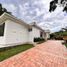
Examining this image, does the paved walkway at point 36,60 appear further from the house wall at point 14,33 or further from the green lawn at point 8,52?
the house wall at point 14,33

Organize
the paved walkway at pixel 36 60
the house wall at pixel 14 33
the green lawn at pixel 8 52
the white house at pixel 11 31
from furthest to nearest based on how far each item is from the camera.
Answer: the house wall at pixel 14 33 < the white house at pixel 11 31 < the green lawn at pixel 8 52 < the paved walkway at pixel 36 60

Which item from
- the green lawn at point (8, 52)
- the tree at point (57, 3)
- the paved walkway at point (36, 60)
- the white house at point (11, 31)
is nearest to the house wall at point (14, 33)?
the white house at point (11, 31)

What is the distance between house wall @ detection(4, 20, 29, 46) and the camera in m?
14.1

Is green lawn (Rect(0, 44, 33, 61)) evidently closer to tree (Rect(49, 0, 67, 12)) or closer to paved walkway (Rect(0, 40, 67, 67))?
paved walkway (Rect(0, 40, 67, 67))

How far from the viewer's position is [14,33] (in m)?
15.8

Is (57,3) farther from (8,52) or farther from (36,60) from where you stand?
(8,52)

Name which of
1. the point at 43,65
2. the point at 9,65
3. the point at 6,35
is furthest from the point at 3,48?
the point at 43,65

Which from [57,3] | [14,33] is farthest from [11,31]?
[57,3]

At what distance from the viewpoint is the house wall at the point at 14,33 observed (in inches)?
557

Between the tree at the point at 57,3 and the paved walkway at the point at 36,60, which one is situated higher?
the tree at the point at 57,3

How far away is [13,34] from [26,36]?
5.11 m

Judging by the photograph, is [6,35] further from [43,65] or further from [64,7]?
[64,7]

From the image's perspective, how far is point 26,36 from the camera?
20359mm

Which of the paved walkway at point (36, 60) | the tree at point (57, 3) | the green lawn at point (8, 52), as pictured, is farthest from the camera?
the green lawn at point (8, 52)
